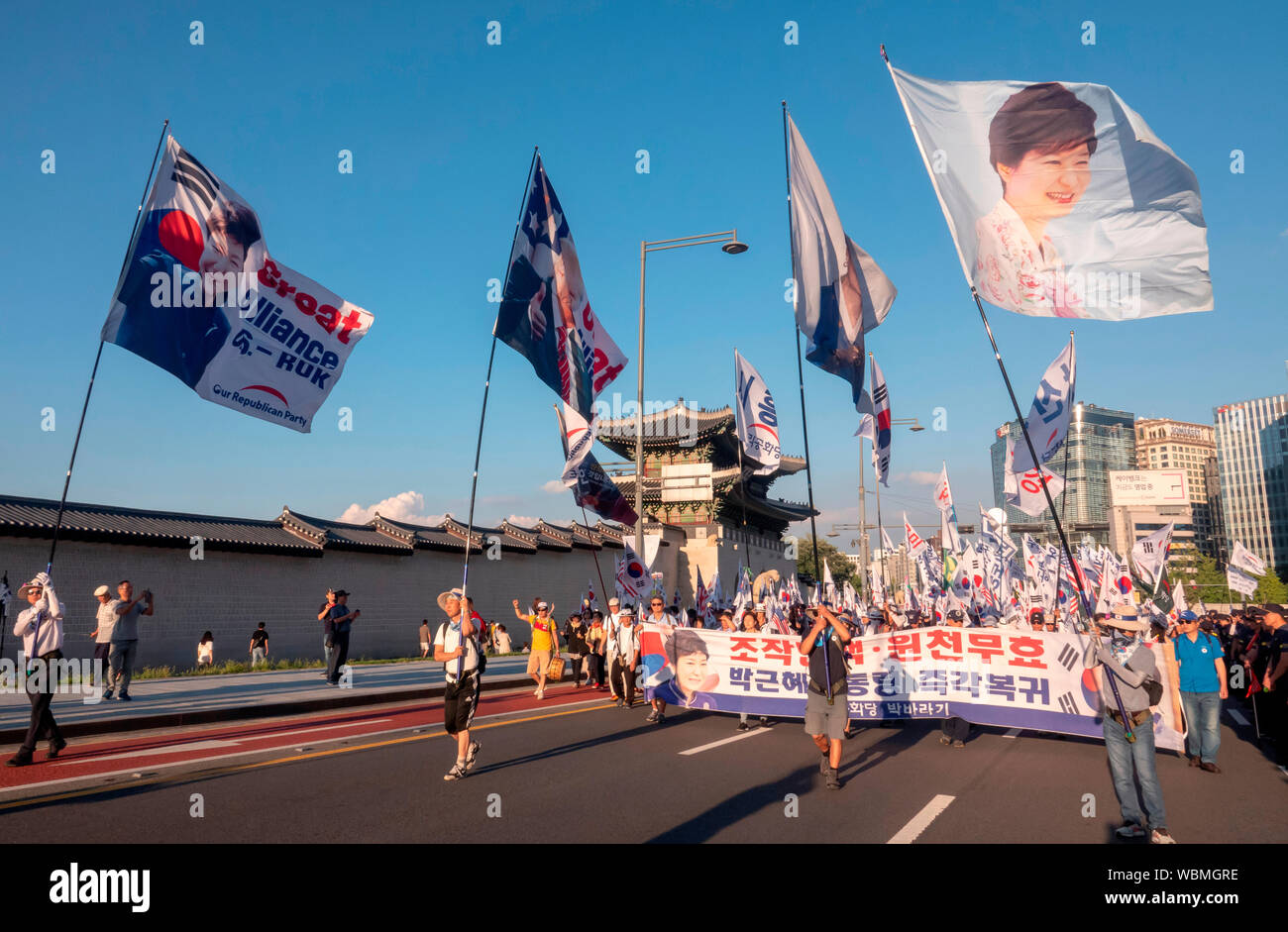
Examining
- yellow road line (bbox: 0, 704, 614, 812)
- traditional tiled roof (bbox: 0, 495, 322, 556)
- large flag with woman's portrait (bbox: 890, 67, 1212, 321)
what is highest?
large flag with woman's portrait (bbox: 890, 67, 1212, 321)

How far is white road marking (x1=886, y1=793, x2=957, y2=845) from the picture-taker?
596 cm

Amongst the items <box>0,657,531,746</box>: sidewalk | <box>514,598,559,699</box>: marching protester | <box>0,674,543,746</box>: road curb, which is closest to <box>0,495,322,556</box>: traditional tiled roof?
<box>0,657,531,746</box>: sidewalk

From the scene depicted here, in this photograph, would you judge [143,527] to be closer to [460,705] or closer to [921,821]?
[460,705]

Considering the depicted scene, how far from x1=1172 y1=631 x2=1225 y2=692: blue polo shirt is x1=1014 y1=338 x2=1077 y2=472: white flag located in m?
8.79

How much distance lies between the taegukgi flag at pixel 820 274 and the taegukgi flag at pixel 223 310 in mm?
5456

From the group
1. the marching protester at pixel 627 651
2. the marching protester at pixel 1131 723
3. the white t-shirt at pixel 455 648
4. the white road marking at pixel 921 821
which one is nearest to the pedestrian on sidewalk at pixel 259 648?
the marching protester at pixel 627 651

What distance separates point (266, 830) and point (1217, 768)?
9.31 metres

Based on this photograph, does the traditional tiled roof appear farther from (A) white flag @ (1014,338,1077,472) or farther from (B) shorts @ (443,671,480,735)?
(A) white flag @ (1014,338,1077,472)

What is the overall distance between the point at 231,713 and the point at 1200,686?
12635 mm

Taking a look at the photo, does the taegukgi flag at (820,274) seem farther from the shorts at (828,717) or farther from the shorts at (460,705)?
the shorts at (460,705)

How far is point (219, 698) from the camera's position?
45.4 feet

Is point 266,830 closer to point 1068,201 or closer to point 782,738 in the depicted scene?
point 782,738

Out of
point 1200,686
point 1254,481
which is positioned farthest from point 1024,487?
point 1254,481

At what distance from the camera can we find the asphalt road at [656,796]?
19.7 ft
